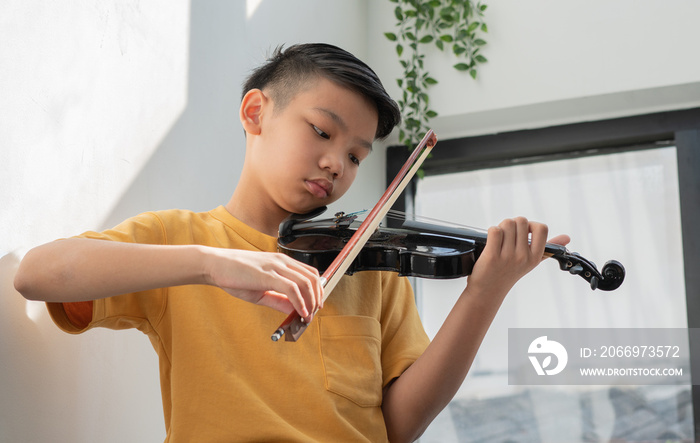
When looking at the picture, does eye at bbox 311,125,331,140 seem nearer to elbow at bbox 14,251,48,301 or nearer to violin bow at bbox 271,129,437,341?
violin bow at bbox 271,129,437,341

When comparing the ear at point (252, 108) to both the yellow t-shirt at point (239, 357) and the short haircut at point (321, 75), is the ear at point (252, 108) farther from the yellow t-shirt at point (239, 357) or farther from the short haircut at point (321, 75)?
the yellow t-shirt at point (239, 357)

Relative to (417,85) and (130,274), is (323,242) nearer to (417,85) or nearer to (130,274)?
(130,274)

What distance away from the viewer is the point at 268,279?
2.27 ft

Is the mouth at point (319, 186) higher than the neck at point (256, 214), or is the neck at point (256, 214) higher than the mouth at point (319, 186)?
the mouth at point (319, 186)

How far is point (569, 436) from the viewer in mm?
1795

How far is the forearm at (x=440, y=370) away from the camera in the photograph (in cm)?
105

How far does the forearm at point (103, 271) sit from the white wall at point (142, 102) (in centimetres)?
17

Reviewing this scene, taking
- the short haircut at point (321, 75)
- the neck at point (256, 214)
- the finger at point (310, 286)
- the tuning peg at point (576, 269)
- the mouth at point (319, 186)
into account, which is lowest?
the finger at point (310, 286)

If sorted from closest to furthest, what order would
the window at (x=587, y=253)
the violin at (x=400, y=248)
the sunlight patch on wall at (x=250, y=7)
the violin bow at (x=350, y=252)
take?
the violin bow at (x=350, y=252) → the violin at (x=400, y=248) → the sunlight patch on wall at (x=250, y=7) → the window at (x=587, y=253)

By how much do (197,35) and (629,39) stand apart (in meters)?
1.13

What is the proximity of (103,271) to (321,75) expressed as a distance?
1.72 ft

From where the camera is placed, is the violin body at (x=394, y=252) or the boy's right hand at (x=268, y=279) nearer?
the boy's right hand at (x=268, y=279)

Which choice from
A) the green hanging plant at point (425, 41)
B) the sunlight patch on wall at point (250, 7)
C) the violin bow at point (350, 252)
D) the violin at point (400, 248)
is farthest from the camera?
the green hanging plant at point (425, 41)

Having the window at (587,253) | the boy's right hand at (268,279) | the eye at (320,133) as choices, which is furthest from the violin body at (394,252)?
the window at (587,253)
